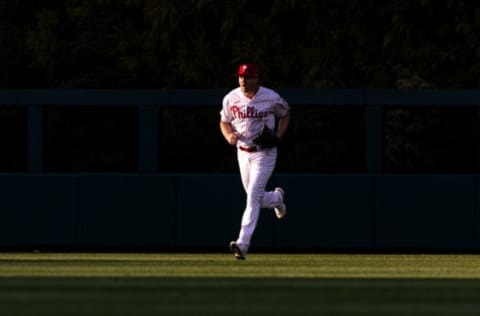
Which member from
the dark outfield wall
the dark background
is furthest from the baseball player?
the dark background

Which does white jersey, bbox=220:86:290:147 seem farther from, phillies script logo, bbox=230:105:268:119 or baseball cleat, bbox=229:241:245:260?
baseball cleat, bbox=229:241:245:260

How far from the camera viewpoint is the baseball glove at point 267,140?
56.3 ft

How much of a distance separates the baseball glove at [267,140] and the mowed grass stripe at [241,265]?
1.12 metres

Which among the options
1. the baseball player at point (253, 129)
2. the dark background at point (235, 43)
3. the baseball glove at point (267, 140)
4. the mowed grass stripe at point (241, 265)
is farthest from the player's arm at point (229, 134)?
the dark background at point (235, 43)

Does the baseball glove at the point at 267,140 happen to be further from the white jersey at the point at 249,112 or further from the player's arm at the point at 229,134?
the player's arm at the point at 229,134

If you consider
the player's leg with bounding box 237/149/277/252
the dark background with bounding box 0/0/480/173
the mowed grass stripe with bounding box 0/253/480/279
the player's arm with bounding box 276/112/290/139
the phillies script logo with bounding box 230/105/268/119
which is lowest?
the mowed grass stripe with bounding box 0/253/480/279

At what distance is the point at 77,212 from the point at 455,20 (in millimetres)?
15801

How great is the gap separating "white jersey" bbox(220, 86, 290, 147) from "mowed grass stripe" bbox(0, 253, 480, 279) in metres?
1.23

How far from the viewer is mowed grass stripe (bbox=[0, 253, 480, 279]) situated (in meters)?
15.0
